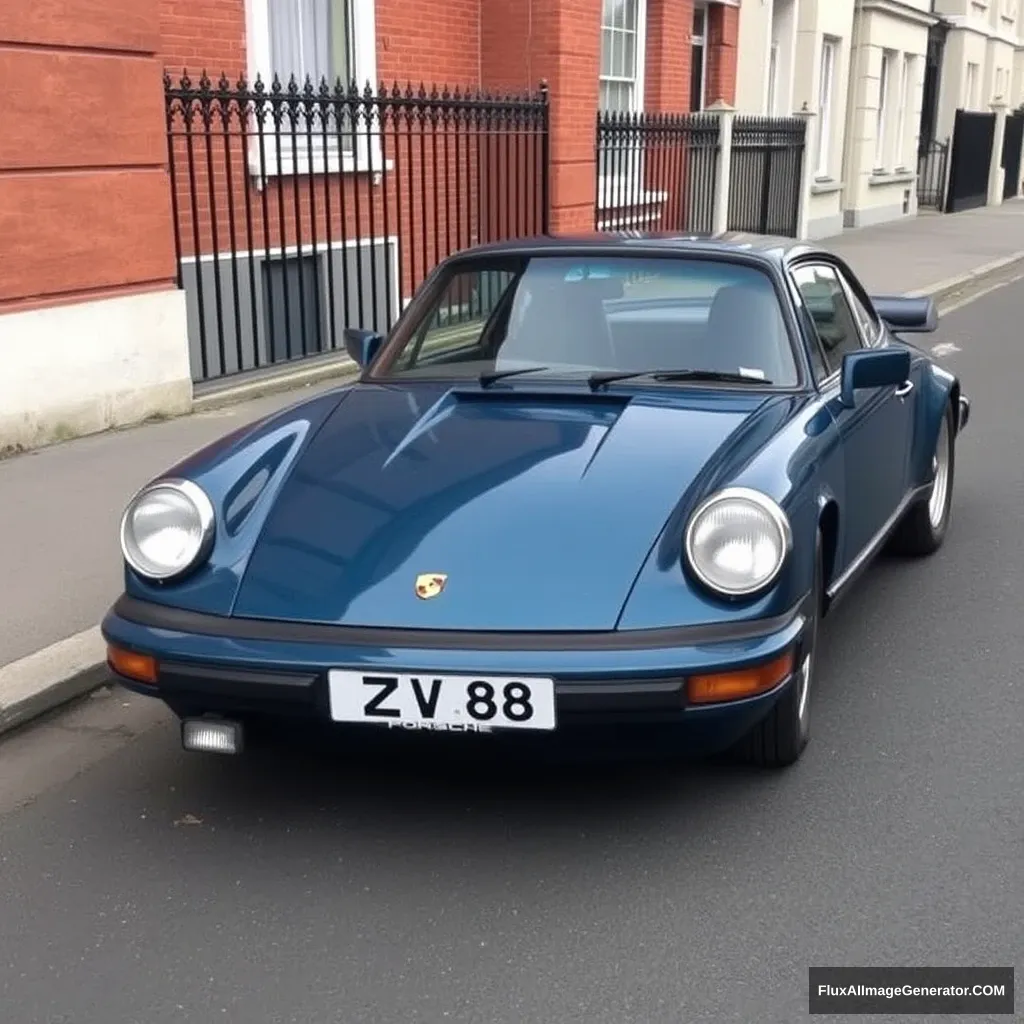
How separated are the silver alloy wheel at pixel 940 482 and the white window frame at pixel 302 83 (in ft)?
15.6

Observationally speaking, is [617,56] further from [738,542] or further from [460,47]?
[738,542]

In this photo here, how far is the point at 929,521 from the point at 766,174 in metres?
13.7

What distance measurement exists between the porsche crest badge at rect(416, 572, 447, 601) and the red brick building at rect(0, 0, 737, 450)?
4.56 m

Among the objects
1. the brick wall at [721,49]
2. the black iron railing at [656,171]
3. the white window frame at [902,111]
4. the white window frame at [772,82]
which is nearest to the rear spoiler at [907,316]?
the black iron railing at [656,171]

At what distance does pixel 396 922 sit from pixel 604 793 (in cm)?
77

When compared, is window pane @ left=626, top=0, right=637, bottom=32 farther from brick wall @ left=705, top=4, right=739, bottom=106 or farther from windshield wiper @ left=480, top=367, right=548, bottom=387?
windshield wiper @ left=480, top=367, right=548, bottom=387

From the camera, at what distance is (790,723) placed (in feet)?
11.6

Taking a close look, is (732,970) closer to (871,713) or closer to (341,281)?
(871,713)

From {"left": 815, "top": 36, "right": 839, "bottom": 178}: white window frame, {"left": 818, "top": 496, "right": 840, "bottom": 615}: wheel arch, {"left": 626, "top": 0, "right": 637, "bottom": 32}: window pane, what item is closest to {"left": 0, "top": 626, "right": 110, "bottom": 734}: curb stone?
{"left": 818, "top": 496, "right": 840, "bottom": 615}: wheel arch

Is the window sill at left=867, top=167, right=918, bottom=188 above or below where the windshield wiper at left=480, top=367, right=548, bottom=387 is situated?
below

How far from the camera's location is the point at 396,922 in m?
2.97

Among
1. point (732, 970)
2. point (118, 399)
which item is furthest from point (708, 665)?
point (118, 399)

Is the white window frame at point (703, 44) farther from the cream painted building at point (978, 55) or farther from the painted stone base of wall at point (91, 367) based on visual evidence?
the cream painted building at point (978, 55)

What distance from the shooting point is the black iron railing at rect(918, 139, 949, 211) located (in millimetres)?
30406
